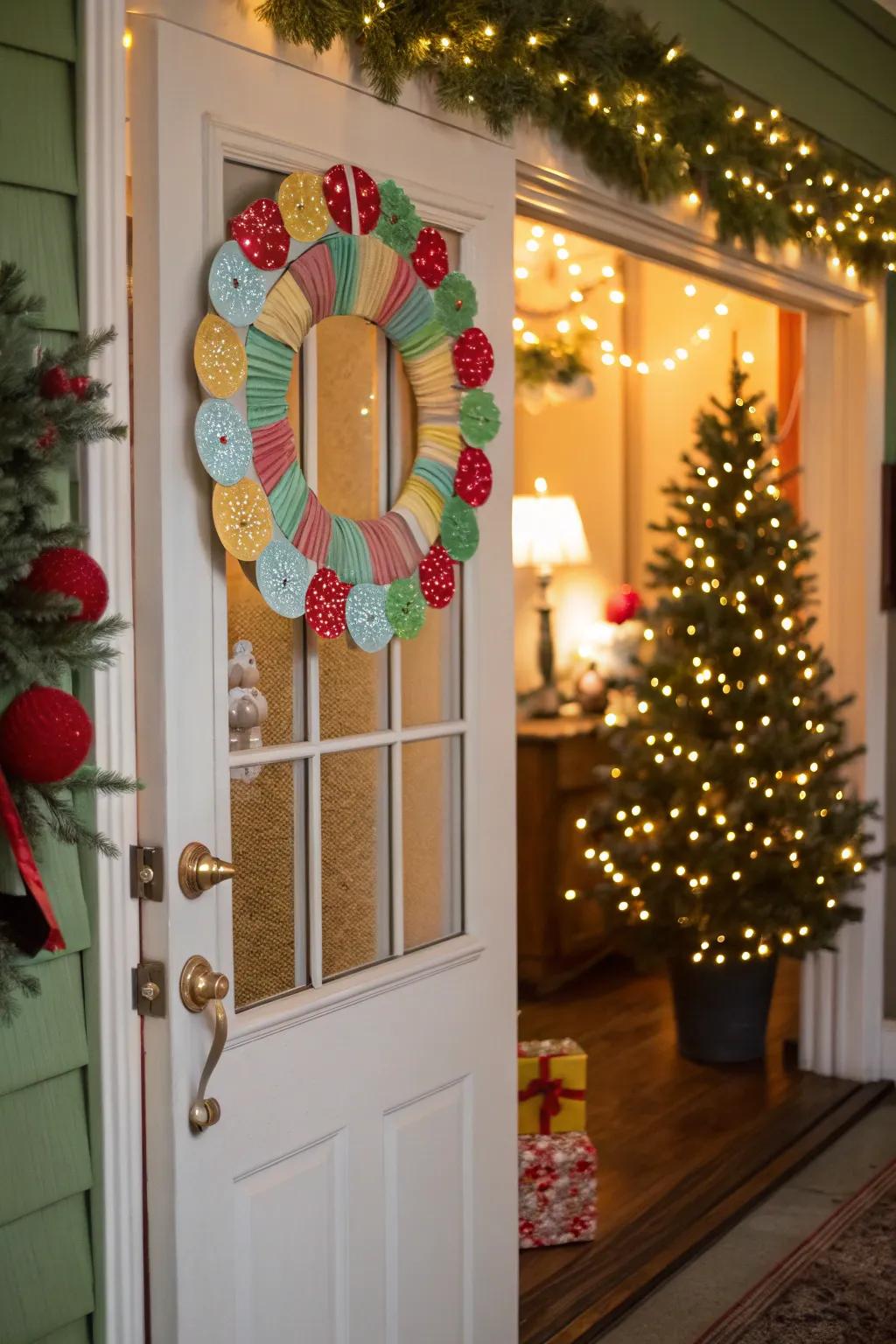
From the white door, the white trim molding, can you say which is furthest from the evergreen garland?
the white trim molding

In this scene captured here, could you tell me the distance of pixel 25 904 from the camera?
1.48m

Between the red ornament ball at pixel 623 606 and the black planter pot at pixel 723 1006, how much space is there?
5.05ft

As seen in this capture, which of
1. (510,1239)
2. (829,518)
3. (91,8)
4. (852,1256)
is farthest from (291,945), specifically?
(829,518)

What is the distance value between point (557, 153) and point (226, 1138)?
1832mm

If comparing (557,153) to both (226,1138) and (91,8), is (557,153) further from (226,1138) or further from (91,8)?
(226,1138)

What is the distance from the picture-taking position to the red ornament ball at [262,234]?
6.17 ft

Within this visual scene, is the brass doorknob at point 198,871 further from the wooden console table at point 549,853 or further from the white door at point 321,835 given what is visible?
the wooden console table at point 549,853

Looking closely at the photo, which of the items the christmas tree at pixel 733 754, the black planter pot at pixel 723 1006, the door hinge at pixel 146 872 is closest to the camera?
the door hinge at pixel 146 872

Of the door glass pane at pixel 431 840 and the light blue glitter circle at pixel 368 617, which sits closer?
the light blue glitter circle at pixel 368 617

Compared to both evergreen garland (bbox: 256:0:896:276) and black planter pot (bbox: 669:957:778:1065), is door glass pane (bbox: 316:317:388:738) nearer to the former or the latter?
evergreen garland (bbox: 256:0:896:276)

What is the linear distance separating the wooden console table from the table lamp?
437 millimetres

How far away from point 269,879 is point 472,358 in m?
0.91

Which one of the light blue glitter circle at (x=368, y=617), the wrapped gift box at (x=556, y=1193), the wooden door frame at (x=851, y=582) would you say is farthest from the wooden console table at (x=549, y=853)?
the light blue glitter circle at (x=368, y=617)

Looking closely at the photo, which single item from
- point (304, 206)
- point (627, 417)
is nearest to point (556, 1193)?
point (304, 206)
